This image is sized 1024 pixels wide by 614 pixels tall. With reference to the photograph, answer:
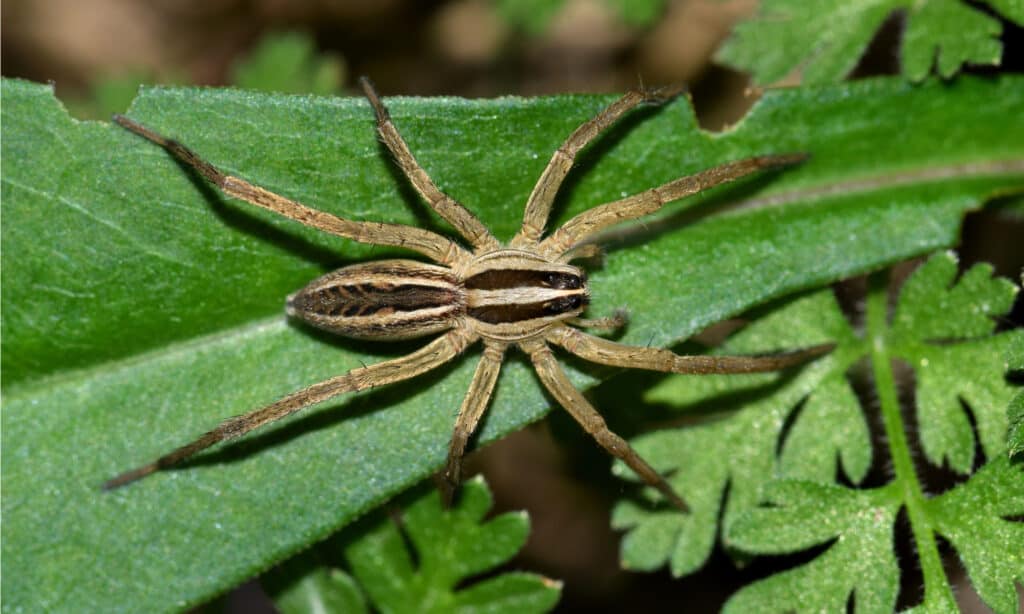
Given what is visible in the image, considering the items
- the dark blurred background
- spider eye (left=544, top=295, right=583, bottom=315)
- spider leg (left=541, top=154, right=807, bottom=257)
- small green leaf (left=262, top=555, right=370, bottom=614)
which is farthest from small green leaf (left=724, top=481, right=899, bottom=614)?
the dark blurred background

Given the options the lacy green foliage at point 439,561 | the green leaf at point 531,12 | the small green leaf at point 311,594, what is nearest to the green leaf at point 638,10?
the green leaf at point 531,12

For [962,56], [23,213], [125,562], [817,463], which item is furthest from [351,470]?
[962,56]

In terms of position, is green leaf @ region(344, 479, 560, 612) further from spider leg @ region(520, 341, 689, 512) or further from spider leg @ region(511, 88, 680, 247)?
spider leg @ region(511, 88, 680, 247)

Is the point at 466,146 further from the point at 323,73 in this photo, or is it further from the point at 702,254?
the point at 323,73

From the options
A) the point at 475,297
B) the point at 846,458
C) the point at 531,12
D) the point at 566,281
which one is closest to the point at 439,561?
the point at 475,297

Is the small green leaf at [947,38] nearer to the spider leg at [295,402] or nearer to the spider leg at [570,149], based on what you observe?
the spider leg at [570,149]

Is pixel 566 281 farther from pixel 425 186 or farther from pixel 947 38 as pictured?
pixel 947 38
